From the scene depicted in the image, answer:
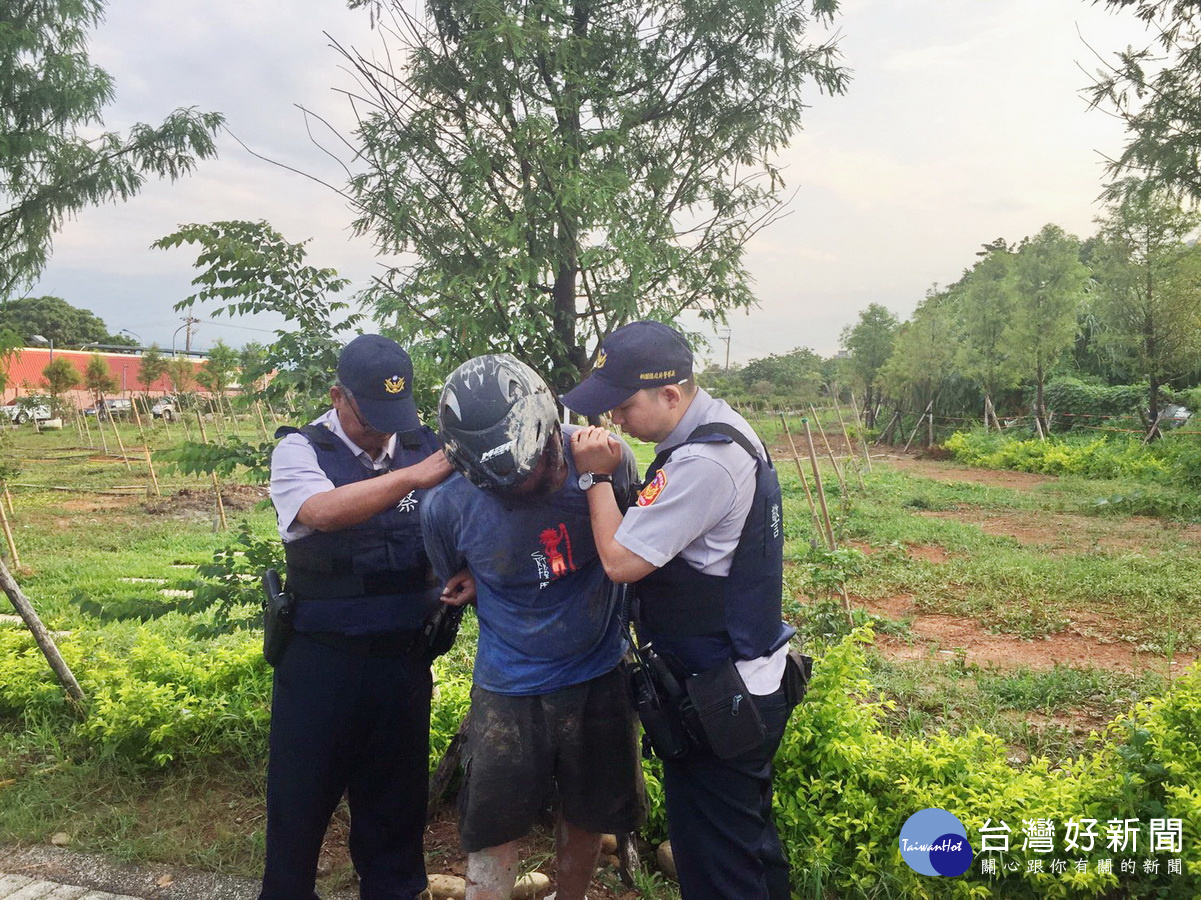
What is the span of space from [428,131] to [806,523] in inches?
351

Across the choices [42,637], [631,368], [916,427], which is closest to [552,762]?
[631,368]

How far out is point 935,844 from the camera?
102 inches

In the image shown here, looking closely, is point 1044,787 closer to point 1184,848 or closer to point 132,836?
point 1184,848

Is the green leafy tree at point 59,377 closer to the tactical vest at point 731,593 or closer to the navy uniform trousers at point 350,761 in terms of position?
the navy uniform trousers at point 350,761

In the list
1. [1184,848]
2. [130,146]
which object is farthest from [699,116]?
[130,146]

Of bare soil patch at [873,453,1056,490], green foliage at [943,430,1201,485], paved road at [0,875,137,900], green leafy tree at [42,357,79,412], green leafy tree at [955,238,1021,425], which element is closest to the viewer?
paved road at [0,875,137,900]

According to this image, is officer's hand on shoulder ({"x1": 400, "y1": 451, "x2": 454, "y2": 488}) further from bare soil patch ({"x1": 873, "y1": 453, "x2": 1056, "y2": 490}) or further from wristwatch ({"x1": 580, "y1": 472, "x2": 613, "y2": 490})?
bare soil patch ({"x1": 873, "y1": 453, "x2": 1056, "y2": 490})

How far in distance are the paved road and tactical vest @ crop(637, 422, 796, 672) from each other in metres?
2.42

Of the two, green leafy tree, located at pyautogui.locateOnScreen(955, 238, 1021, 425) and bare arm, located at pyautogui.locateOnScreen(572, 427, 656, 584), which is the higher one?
green leafy tree, located at pyautogui.locateOnScreen(955, 238, 1021, 425)

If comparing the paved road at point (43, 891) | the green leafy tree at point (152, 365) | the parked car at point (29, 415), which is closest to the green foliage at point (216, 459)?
the paved road at point (43, 891)

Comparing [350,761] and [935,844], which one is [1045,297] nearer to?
[935,844]

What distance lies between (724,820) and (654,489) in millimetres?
861

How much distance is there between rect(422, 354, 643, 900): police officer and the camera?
2.04 meters

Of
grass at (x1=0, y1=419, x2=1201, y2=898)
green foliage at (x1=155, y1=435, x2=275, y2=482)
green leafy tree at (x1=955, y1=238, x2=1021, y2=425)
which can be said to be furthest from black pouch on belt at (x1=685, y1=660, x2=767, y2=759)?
green leafy tree at (x1=955, y1=238, x2=1021, y2=425)
